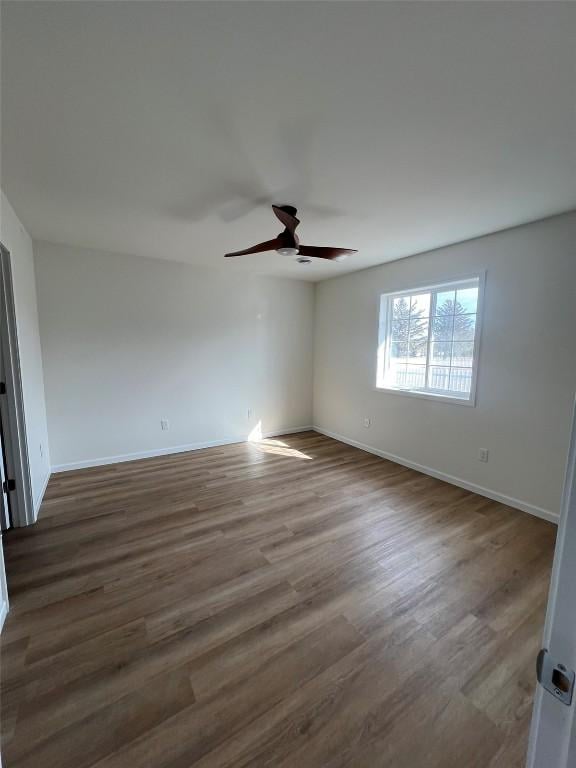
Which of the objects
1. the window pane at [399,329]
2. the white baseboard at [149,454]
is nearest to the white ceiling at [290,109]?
the window pane at [399,329]

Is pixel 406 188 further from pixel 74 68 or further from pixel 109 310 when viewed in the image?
pixel 109 310

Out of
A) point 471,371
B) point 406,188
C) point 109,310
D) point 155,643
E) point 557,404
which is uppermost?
point 406,188

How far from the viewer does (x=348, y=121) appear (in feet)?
4.90

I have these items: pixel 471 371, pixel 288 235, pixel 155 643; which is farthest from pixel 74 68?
pixel 471 371

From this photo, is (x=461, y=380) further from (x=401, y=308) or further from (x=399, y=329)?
(x=401, y=308)

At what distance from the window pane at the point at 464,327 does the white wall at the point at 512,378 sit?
0.16 metres

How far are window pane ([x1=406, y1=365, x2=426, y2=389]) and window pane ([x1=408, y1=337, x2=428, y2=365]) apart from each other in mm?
70

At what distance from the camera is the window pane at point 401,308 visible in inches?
150

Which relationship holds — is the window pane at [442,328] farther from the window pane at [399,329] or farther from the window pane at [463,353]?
the window pane at [399,329]

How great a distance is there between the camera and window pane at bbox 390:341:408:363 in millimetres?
3874

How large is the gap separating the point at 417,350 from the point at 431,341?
21cm

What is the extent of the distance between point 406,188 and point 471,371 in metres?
1.85

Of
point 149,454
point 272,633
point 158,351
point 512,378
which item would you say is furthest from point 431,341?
point 149,454

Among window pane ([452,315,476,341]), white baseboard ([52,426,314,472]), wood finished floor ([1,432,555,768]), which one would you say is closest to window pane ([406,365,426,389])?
window pane ([452,315,476,341])
